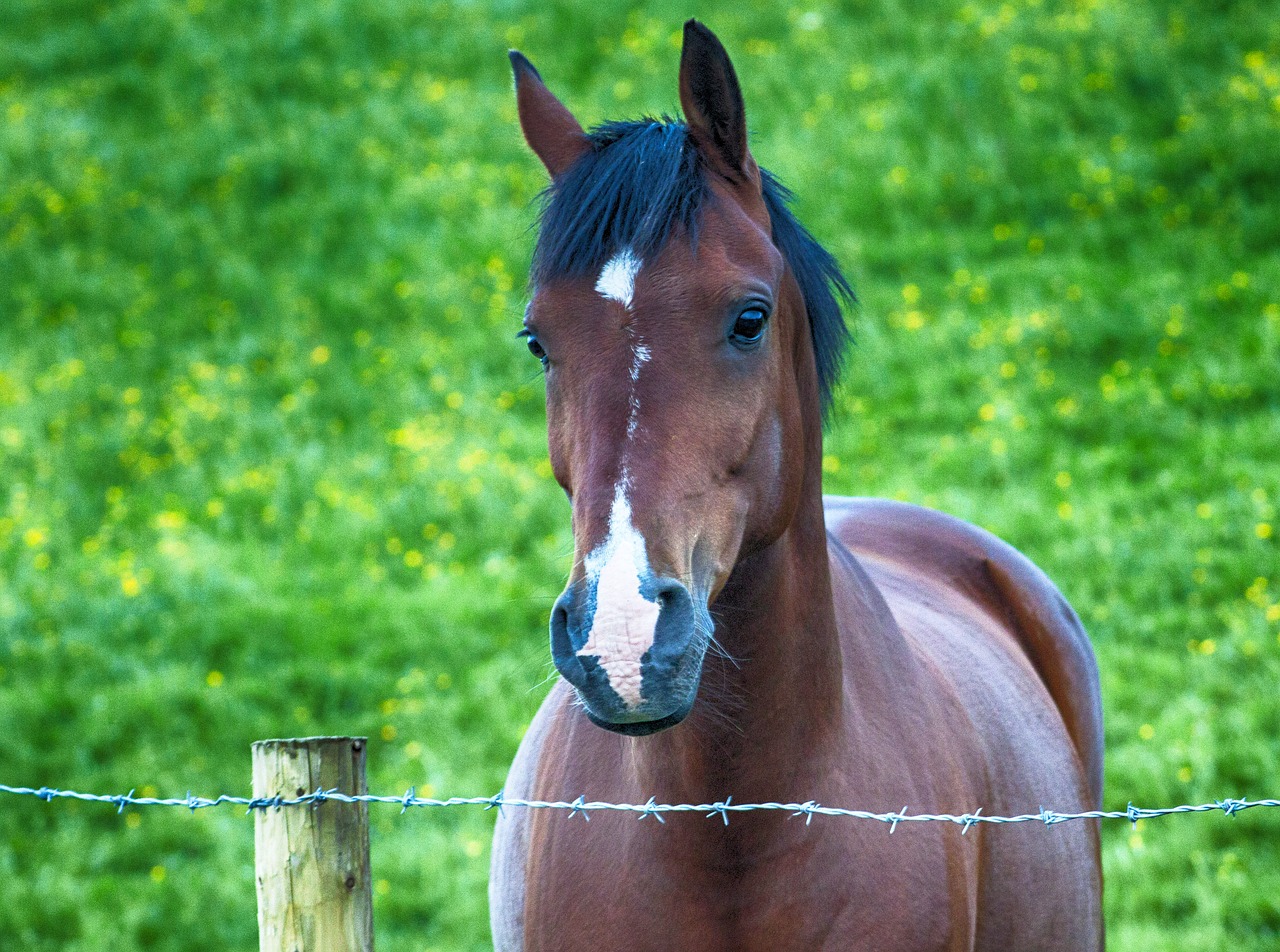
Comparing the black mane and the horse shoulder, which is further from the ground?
the black mane

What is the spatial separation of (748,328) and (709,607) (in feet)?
1.77

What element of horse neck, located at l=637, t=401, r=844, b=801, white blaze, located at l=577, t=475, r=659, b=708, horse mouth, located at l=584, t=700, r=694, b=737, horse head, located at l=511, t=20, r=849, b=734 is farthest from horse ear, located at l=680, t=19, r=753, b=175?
horse mouth, located at l=584, t=700, r=694, b=737

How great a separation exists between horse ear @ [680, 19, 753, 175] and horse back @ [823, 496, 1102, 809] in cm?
187

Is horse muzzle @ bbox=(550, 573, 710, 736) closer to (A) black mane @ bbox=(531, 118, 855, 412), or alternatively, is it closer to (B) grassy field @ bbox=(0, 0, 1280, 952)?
(A) black mane @ bbox=(531, 118, 855, 412)

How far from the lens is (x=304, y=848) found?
2.12 m

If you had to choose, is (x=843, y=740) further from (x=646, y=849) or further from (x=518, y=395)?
(x=518, y=395)

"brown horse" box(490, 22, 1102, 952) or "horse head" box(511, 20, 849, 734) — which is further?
"brown horse" box(490, 22, 1102, 952)

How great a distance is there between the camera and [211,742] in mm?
7645

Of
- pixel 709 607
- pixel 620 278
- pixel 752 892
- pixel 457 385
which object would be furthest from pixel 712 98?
pixel 457 385

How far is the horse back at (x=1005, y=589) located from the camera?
416 centimetres

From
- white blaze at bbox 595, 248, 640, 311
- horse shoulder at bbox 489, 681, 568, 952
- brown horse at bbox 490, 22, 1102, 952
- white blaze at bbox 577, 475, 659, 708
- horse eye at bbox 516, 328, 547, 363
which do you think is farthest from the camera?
horse shoulder at bbox 489, 681, 568, 952

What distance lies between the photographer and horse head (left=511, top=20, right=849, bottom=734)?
1933mm

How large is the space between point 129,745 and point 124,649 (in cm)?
104

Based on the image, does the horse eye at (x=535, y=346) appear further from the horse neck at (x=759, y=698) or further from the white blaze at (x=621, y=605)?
the horse neck at (x=759, y=698)
